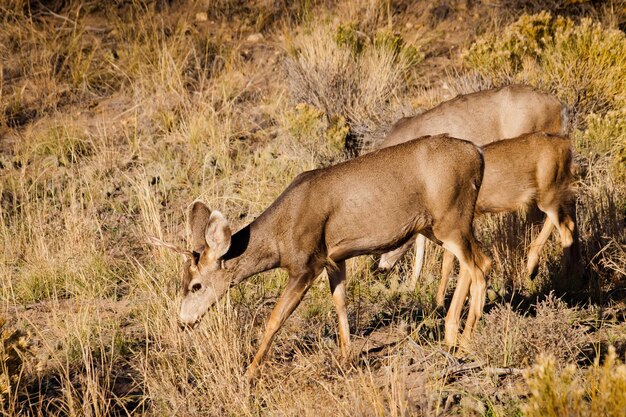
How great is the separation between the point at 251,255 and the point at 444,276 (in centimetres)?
244

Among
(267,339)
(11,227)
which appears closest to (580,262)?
(267,339)

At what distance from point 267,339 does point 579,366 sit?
2324mm

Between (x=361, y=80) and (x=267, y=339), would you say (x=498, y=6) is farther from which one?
(x=267, y=339)

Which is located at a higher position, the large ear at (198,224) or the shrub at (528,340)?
the large ear at (198,224)

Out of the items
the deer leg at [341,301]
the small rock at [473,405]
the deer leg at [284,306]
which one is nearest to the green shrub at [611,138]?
the deer leg at [341,301]

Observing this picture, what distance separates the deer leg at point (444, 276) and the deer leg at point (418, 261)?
0.29 m

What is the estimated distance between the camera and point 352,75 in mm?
13258

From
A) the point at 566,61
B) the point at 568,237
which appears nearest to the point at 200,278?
the point at 568,237

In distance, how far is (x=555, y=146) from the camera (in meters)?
8.58

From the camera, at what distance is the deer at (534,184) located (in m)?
8.54

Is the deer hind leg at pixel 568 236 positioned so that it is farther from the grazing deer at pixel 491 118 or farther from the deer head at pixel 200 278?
the deer head at pixel 200 278

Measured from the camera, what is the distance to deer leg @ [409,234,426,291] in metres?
9.04

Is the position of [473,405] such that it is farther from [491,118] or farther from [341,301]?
[491,118]

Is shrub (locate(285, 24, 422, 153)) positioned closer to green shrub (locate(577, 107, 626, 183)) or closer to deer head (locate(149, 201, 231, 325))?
green shrub (locate(577, 107, 626, 183))
